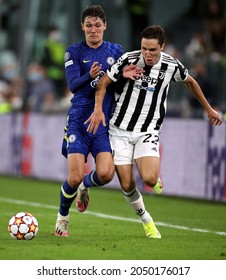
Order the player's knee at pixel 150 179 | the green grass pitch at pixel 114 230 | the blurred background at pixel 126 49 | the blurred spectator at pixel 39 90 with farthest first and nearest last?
the blurred spectator at pixel 39 90 → the blurred background at pixel 126 49 → the player's knee at pixel 150 179 → the green grass pitch at pixel 114 230

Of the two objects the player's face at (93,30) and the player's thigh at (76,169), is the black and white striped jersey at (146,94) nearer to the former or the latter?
the player's face at (93,30)

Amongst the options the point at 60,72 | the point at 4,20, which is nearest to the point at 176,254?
the point at 60,72

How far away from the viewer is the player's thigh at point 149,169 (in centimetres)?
991

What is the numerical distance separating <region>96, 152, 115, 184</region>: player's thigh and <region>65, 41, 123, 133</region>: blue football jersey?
10.6 inches

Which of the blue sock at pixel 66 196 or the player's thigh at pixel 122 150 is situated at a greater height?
the player's thigh at pixel 122 150

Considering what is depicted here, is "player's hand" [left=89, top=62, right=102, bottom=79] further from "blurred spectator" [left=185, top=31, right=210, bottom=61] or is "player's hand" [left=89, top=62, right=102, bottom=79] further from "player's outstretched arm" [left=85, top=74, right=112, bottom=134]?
"blurred spectator" [left=185, top=31, right=210, bottom=61]

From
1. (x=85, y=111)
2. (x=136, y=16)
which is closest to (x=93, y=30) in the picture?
(x=85, y=111)

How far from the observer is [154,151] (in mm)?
10102

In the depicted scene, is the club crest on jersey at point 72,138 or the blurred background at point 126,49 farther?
the blurred background at point 126,49

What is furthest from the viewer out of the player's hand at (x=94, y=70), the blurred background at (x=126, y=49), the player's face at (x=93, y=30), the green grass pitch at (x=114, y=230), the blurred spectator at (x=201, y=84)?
the blurred spectator at (x=201, y=84)

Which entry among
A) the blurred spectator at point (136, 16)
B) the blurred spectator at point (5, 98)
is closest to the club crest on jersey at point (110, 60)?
the blurred spectator at point (5, 98)

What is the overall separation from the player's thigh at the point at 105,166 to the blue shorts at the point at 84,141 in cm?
6
